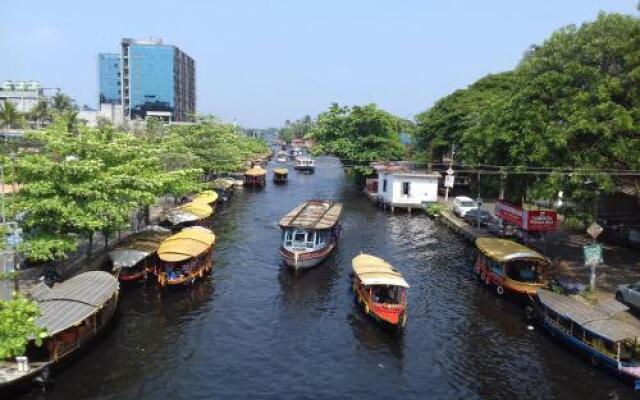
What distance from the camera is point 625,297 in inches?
1254

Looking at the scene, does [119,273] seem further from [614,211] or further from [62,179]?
[614,211]

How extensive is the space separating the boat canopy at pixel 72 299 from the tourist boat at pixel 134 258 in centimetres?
459

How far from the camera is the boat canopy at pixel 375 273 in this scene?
1270 inches

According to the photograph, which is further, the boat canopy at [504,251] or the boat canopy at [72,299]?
the boat canopy at [504,251]

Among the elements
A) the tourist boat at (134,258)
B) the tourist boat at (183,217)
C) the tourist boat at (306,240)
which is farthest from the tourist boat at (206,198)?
the tourist boat at (134,258)

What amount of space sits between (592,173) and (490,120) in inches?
517

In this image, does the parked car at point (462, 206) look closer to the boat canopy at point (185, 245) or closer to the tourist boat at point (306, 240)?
the tourist boat at point (306, 240)

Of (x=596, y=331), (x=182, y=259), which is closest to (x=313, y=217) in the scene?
(x=182, y=259)

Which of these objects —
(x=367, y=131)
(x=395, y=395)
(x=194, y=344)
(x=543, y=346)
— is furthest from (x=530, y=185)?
(x=367, y=131)

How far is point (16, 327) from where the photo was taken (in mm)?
19156

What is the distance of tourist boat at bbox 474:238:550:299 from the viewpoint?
3516cm

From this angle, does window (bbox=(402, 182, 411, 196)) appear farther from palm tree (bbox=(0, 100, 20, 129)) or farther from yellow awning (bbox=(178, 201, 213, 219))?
palm tree (bbox=(0, 100, 20, 129))

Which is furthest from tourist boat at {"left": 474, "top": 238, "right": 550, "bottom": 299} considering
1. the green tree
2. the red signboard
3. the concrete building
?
the concrete building

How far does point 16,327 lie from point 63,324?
17.6 ft
